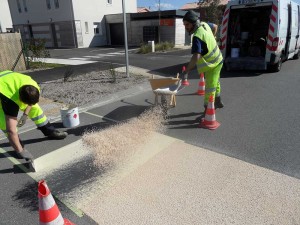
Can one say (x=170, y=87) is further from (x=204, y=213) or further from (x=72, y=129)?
(x=204, y=213)

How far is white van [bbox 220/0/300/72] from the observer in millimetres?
8336

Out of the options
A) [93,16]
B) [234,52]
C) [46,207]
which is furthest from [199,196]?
[93,16]

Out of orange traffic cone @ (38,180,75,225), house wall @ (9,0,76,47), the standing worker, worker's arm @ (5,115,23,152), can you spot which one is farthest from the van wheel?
house wall @ (9,0,76,47)

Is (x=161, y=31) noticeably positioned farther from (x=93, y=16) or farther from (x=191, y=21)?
(x=191, y=21)

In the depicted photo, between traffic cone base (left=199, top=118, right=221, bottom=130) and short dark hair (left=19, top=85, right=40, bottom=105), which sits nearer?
short dark hair (left=19, top=85, right=40, bottom=105)

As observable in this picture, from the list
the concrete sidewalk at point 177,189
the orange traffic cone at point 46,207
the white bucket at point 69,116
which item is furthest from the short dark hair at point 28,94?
the white bucket at point 69,116

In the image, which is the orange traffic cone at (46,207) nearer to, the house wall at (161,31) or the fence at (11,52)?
the fence at (11,52)

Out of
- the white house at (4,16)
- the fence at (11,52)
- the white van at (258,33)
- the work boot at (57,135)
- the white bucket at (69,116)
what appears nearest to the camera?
the work boot at (57,135)

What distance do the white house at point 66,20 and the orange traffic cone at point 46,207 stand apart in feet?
81.7

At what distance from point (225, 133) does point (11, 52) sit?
32.4 ft

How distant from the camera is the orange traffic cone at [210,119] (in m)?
4.59

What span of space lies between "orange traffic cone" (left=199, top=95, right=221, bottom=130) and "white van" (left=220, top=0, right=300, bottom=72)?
516cm

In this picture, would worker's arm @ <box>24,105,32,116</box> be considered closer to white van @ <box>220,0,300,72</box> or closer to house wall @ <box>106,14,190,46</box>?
white van @ <box>220,0,300,72</box>

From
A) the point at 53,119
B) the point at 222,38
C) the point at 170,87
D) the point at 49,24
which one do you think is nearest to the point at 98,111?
the point at 53,119
